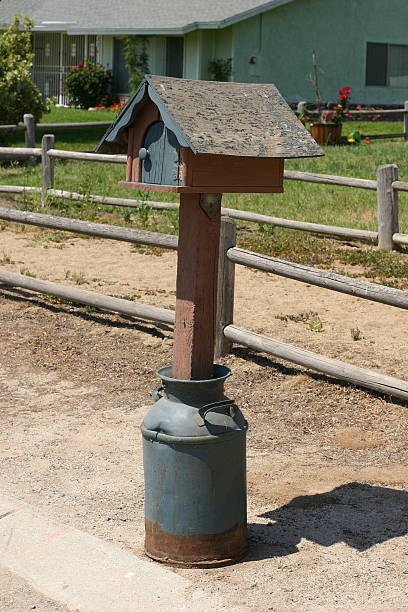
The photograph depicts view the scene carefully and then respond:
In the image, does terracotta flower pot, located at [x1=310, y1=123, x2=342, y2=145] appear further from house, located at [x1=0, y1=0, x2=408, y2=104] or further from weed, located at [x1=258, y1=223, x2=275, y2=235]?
weed, located at [x1=258, y1=223, x2=275, y2=235]

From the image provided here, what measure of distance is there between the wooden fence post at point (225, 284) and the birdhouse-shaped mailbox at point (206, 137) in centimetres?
252

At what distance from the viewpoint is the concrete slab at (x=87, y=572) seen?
3566mm

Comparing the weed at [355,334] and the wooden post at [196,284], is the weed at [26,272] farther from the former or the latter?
the wooden post at [196,284]

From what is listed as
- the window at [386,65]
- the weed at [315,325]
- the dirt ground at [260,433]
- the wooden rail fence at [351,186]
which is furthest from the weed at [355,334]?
the window at [386,65]

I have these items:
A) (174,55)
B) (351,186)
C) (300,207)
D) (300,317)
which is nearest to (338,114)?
(300,207)

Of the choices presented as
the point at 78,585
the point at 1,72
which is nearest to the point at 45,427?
the point at 78,585

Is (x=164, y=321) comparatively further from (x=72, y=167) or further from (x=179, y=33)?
(x=179, y=33)

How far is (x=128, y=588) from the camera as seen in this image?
12.0 ft

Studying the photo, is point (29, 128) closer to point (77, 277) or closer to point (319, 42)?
point (77, 277)

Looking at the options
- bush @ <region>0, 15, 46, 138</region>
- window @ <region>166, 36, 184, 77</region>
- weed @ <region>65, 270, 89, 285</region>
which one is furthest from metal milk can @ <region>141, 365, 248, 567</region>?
window @ <region>166, 36, 184, 77</region>

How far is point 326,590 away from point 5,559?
54.6 inches

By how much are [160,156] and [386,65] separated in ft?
85.5

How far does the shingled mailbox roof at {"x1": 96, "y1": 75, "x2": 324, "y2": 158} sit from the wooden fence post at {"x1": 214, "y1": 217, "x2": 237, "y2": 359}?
250cm

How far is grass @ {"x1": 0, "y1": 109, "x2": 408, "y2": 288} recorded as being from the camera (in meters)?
10.0
